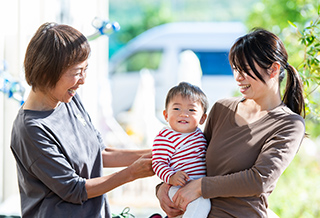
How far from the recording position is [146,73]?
7.86 m

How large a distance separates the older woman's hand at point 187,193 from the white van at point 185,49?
28.3 feet

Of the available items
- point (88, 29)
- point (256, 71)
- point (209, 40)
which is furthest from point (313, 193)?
point (209, 40)

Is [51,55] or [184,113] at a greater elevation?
[51,55]

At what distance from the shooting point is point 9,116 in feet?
10.9

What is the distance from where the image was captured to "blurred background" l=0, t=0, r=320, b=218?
2920 mm

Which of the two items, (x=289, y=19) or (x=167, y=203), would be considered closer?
(x=167, y=203)

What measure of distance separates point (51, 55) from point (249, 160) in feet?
2.82

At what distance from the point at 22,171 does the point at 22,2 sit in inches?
76.6

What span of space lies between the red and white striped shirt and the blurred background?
0.45m

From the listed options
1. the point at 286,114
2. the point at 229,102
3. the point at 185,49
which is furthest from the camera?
the point at 185,49

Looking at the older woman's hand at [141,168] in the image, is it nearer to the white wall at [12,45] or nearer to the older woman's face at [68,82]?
the older woman's face at [68,82]

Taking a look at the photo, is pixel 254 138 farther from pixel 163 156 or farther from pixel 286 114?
pixel 163 156

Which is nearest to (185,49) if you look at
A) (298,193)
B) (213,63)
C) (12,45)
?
(213,63)

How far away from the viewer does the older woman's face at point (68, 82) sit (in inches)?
70.6
